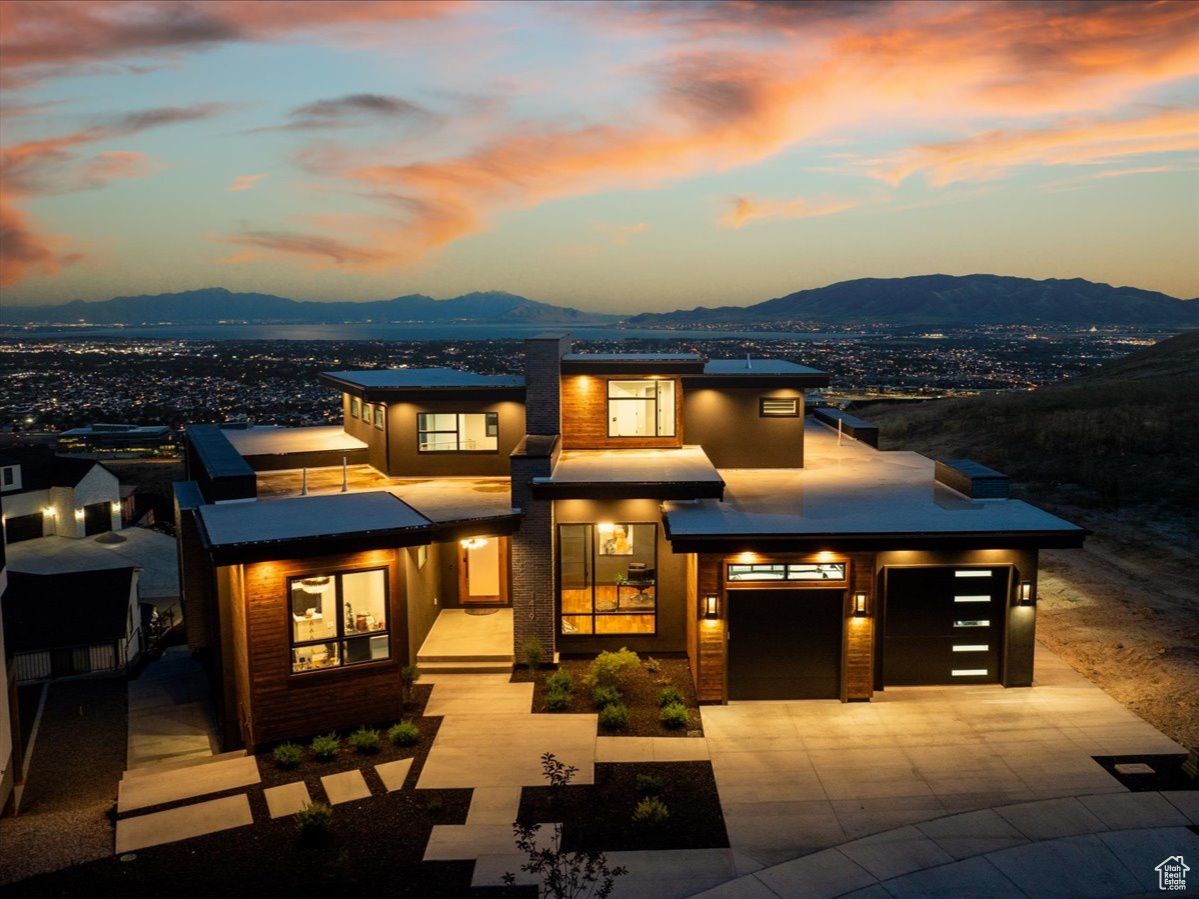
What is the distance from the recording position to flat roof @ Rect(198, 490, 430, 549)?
13.5m

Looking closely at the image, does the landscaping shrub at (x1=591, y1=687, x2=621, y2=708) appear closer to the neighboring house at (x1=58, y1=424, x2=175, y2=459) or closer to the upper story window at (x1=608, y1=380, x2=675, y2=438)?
the upper story window at (x1=608, y1=380, x2=675, y2=438)

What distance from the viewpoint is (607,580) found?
17.9 meters

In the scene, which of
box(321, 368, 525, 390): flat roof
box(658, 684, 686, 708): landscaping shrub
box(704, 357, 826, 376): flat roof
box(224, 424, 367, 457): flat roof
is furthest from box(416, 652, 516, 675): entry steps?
box(704, 357, 826, 376): flat roof

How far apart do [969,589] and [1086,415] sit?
125 feet

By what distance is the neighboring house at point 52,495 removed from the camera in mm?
41281

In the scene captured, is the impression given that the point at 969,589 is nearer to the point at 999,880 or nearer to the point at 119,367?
the point at 999,880

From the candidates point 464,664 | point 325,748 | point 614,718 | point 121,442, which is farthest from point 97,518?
point 121,442

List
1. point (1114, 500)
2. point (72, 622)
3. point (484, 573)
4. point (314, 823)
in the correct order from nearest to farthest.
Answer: point (314, 823) < point (484, 573) < point (72, 622) < point (1114, 500)

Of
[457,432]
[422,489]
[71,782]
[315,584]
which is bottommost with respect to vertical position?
[71,782]

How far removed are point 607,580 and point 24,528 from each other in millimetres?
36977

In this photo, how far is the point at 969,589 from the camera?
1590 cm

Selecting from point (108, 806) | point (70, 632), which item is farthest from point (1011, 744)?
point (70, 632)

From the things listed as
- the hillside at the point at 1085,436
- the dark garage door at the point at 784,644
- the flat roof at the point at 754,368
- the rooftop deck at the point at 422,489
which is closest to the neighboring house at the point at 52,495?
the rooftop deck at the point at 422,489

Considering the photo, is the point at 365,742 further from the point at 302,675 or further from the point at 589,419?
the point at 589,419
